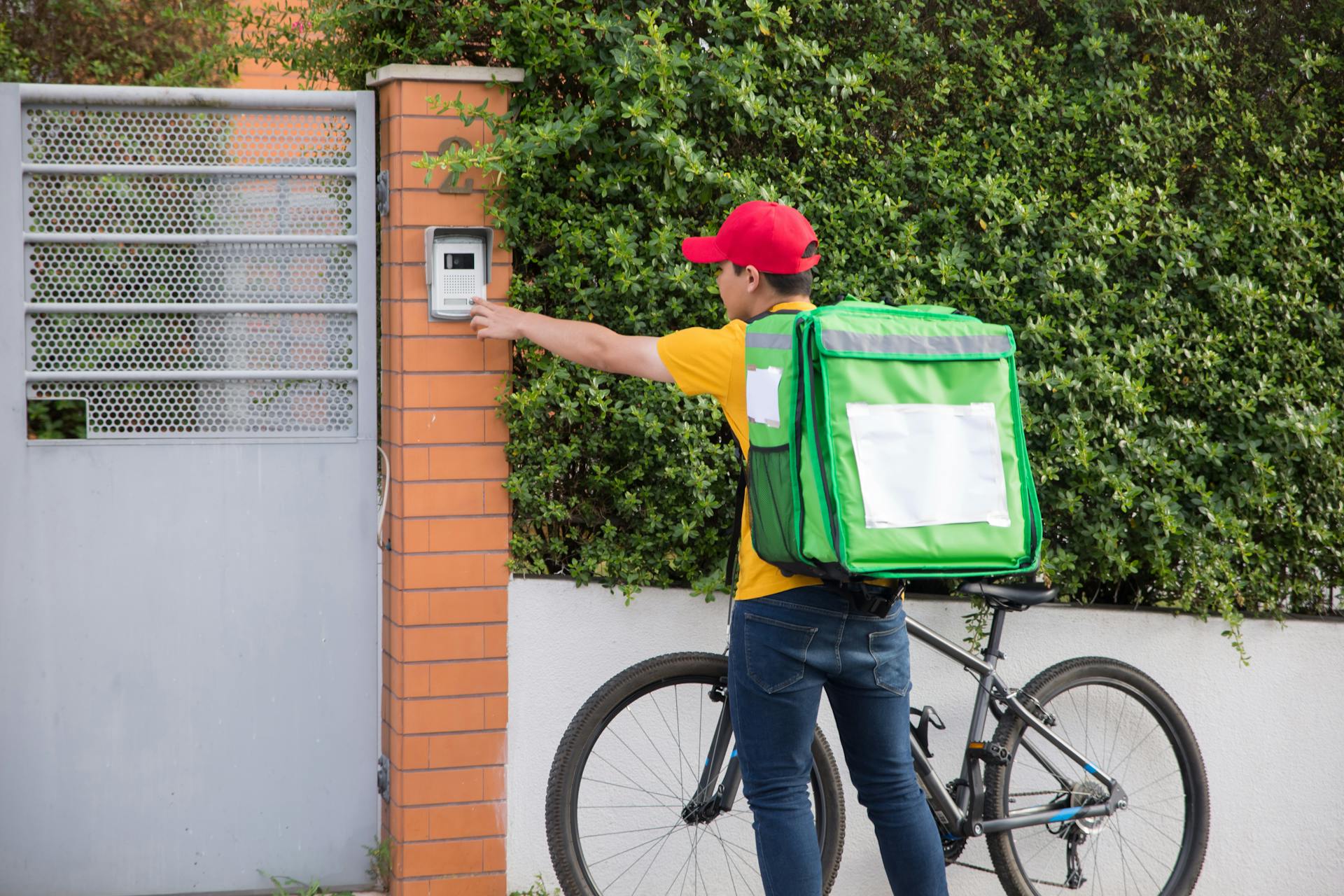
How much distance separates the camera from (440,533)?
3.54 meters

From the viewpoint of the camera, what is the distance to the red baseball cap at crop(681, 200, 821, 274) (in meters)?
2.76

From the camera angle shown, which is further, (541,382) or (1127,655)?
(1127,655)

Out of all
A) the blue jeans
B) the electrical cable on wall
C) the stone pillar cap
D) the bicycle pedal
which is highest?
the stone pillar cap

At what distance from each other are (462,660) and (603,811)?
669 millimetres

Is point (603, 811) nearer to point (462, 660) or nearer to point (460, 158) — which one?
point (462, 660)

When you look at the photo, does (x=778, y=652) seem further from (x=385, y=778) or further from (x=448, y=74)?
(x=448, y=74)

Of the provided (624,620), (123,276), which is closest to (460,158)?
(123,276)

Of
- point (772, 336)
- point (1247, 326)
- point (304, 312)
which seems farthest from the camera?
→ point (1247, 326)

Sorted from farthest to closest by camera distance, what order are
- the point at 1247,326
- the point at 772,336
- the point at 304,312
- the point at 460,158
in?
the point at 1247,326, the point at 304,312, the point at 460,158, the point at 772,336

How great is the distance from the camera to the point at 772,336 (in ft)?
8.62

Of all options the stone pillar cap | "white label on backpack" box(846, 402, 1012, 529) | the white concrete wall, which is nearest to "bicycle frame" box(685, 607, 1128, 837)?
the white concrete wall

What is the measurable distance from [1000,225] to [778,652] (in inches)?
68.7

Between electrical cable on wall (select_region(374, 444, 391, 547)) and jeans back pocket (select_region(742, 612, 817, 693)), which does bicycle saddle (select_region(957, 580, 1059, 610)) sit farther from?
electrical cable on wall (select_region(374, 444, 391, 547))

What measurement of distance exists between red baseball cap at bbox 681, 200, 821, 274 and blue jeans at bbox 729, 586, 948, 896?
30.2 inches
